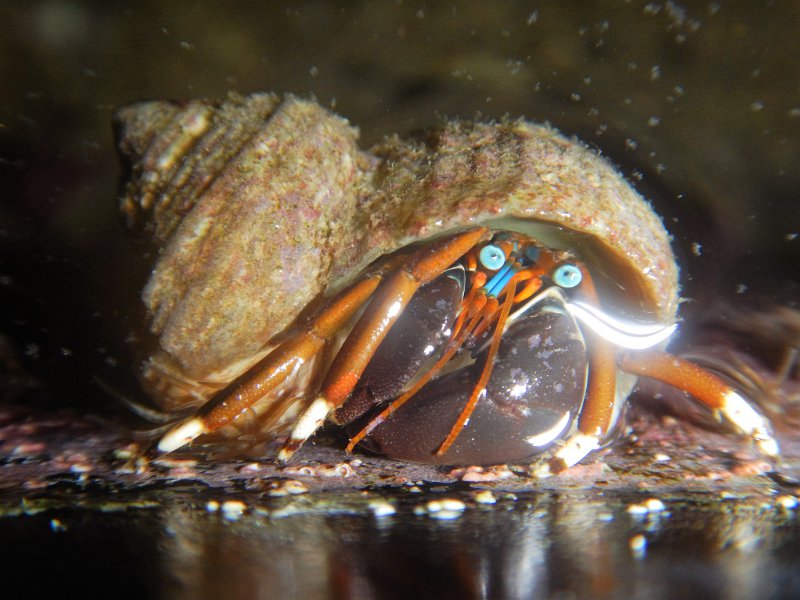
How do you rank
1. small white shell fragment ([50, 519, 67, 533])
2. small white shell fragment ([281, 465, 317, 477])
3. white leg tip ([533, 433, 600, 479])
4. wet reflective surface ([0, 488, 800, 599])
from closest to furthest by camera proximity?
wet reflective surface ([0, 488, 800, 599]) → small white shell fragment ([50, 519, 67, 533]) → small white shell fragment ([281, 465, 317, 477]) → white leg tip ([533, 433, 600, 479])

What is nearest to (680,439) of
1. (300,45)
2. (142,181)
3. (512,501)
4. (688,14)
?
(512,501)

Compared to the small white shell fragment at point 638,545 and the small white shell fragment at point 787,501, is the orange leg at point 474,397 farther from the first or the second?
the small white shell fragment at point 787,501

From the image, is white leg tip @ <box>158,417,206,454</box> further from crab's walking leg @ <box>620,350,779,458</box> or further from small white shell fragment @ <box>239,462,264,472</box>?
crab's walking leg @ <box>620,350,779,458</box>

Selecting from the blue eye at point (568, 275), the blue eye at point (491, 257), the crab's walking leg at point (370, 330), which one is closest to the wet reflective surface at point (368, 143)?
the crab's walking leg at point (370, 330)

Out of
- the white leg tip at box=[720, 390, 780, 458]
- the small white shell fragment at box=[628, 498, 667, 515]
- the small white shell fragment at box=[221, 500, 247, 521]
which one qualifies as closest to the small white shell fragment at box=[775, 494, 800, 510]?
the white leg tip at box=[720, 390, 780, 458]

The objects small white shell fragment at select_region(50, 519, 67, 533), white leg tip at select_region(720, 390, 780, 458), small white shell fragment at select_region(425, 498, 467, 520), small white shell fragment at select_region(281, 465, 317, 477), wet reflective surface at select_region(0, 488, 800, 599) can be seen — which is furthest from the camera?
white leg tip at select_region(720, 390, 780, 458)

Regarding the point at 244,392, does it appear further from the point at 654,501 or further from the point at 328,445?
the point at 654,501

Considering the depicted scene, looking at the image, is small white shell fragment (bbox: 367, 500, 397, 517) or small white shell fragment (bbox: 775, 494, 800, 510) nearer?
small white shell fragment (bbox: 367, 500, 397, 517)
